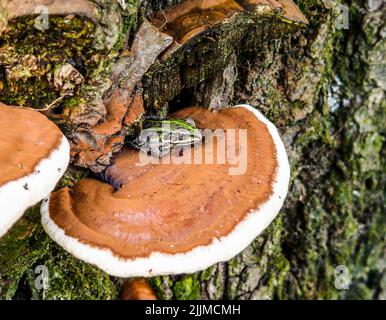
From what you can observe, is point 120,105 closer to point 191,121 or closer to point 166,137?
point 166,137

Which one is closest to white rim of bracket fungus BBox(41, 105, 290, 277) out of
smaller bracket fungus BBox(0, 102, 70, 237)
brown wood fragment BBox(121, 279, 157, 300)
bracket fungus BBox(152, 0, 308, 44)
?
smaller bracket fungus BBox(0, 102, 70, 237)

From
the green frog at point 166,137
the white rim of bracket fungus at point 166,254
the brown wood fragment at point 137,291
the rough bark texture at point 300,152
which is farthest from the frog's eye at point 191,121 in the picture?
the brown wood fragment at point 137,291

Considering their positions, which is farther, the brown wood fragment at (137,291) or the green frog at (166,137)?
the brown wood fragment at (137,291)

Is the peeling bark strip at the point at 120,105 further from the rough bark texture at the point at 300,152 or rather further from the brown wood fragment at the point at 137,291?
the brown wood fragment at the point at 137,291

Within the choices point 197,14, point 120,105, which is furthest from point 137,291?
point 197,14
